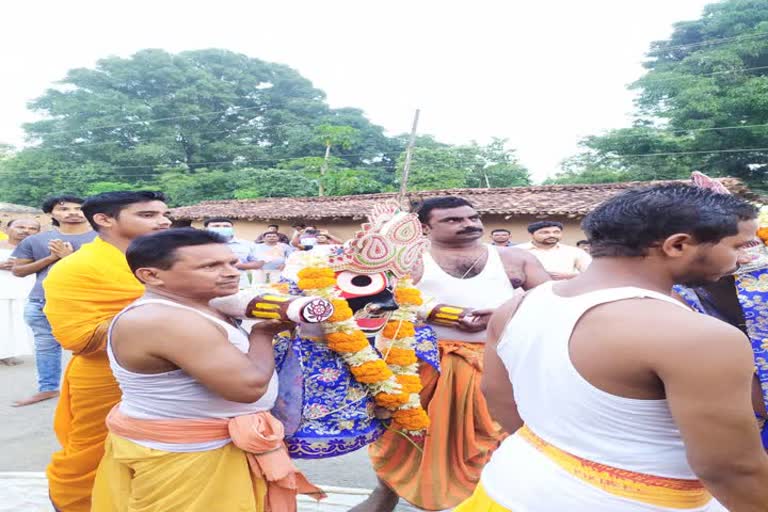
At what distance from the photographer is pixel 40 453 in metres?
4.36

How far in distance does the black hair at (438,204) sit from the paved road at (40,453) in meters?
1.74

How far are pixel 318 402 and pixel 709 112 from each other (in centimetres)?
2494

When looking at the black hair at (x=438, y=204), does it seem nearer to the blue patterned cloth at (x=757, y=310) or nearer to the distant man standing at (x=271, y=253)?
the blue patterned cloth at (x=757, y=310)

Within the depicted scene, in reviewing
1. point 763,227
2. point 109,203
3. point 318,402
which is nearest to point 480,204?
point 109,203

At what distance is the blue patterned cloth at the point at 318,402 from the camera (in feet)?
8.00

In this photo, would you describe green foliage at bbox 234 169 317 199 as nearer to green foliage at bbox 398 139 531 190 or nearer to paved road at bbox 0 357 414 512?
green foliage at bbox 398 139 531 190

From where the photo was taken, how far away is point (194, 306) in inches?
86.9

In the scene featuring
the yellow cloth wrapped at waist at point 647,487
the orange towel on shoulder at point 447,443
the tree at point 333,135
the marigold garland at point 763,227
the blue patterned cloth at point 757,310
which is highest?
the tree at point 333,135

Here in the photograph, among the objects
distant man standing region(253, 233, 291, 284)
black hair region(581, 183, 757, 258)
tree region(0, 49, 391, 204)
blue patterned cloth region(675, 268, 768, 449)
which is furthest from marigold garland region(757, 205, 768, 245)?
tree region(0, 49, 391, 204)

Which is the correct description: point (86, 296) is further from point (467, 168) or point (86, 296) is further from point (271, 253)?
point (467, 168)

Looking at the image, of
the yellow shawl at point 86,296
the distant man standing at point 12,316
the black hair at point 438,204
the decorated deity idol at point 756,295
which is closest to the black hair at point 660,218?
the decorated deity idol at point 756,295

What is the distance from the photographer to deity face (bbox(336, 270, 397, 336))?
2801 millimetres

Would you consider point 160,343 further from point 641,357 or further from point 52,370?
point 52,370

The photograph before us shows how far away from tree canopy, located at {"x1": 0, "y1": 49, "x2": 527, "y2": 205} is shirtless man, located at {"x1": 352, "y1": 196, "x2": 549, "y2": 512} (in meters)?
26.4
